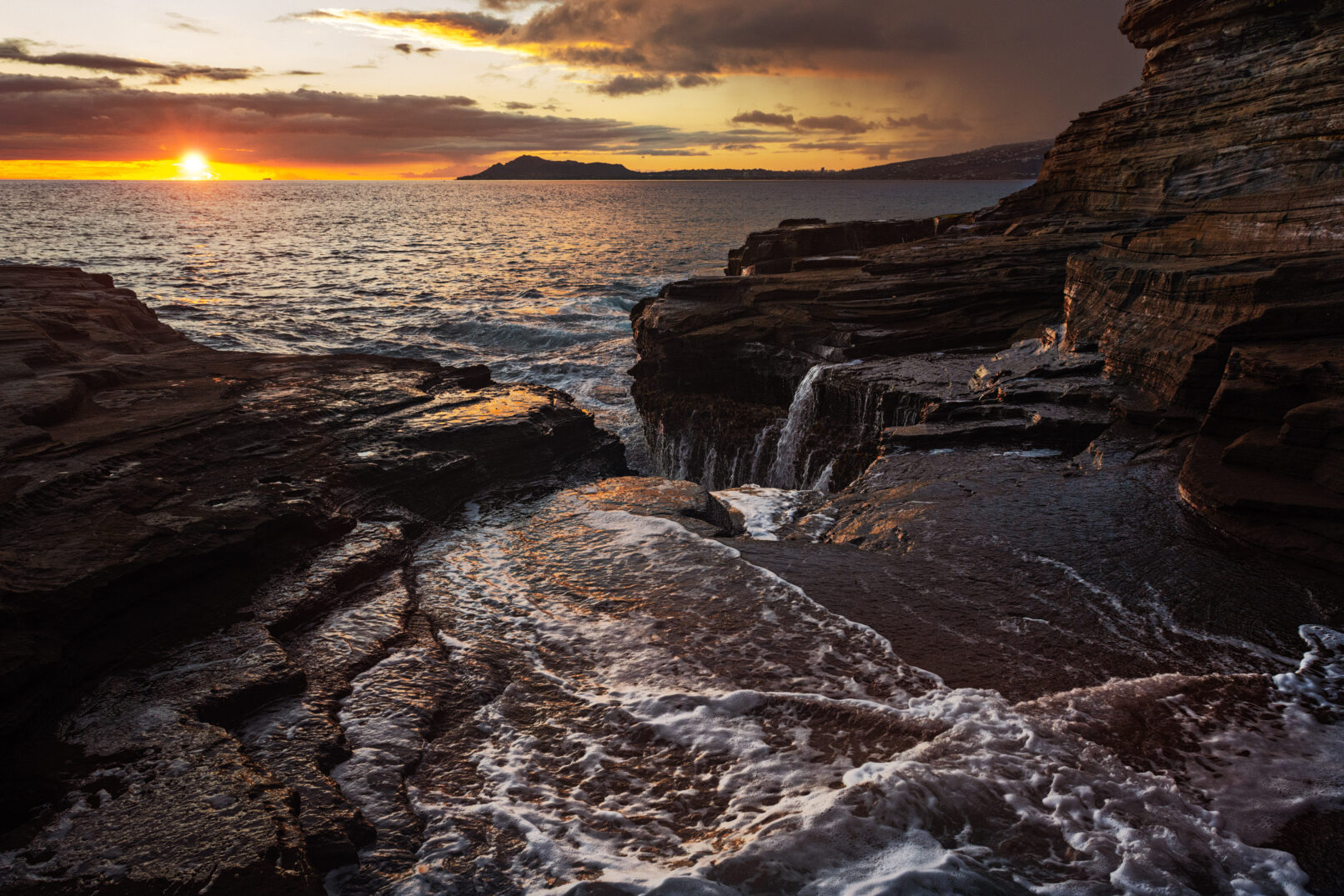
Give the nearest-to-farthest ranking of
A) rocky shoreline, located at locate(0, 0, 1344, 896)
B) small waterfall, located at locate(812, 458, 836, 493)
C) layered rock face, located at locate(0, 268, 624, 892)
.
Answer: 1. layered rock face, located at locate(0, 268, 624, 892)
2. rocky shoreline, located at locate(0, 0, 1344, 896)
3. small waterfall, located at locate(812, 458, 836, 493)

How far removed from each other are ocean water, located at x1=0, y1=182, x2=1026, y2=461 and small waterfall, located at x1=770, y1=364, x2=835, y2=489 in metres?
5.38

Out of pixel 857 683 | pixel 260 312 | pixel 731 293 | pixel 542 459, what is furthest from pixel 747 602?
pixel 260 312

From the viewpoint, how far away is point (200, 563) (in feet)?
23.1

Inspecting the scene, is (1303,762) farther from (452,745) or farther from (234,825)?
(234,825)

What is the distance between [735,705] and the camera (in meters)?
5.88

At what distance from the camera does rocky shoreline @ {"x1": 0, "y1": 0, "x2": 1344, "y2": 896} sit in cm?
488

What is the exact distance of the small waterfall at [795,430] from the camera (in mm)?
15828

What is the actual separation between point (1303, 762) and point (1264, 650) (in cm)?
149

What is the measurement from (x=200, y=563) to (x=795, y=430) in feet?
38.4

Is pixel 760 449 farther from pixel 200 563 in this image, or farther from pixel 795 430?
pixel 200 563

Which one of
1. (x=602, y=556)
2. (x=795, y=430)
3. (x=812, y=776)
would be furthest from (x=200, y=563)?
(x=795, y=430)

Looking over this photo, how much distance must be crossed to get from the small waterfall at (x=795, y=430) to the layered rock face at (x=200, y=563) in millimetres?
4149

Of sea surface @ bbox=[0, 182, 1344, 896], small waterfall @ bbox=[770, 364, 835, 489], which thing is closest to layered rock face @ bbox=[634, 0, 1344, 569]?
small waterfall @ bbox=[770, 364, 835, 489]

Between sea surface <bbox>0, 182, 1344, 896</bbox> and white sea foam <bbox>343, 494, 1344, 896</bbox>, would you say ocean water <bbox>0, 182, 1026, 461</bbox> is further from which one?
white sea foam <bbox>343, 494, 1344, 896</bbox>
